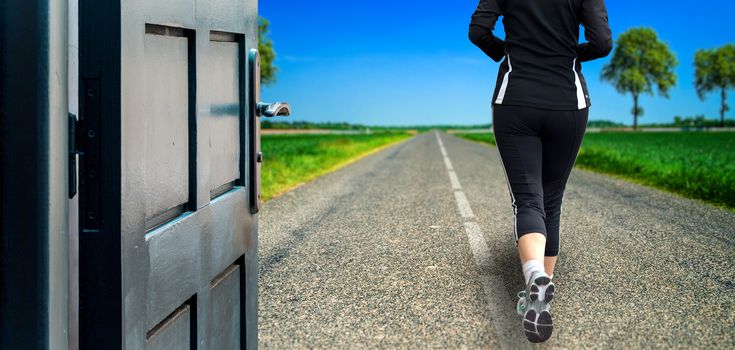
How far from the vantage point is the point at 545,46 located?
9.95ft

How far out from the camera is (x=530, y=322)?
280 cm

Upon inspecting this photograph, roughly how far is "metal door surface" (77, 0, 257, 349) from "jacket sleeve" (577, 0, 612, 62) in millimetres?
1667

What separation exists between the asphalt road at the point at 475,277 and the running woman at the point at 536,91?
57 cm

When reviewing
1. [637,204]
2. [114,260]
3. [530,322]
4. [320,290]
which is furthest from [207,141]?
[637,204]

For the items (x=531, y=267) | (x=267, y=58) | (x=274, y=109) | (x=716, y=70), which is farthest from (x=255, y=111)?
(x=716, y=70)

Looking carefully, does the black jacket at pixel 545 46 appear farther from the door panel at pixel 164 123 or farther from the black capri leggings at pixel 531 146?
the door panel at pixel 164 123

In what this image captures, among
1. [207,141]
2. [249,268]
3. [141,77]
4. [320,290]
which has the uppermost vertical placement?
[141,77]

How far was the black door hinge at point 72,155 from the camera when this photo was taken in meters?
1.33

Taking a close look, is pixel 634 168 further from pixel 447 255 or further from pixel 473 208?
pixel 447 255

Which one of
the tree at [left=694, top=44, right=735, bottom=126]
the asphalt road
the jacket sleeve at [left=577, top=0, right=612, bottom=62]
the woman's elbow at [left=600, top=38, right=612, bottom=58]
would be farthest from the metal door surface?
the tree at [left=694, top=44, right=735, bottom=126]

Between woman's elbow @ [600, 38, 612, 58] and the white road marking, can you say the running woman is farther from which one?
the white road marking

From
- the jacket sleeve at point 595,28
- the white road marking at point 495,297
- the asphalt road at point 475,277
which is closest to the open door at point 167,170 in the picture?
the asphalt road at point 475,277

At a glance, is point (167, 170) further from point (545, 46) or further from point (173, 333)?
point (545, 46)

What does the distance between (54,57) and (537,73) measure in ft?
7.48
